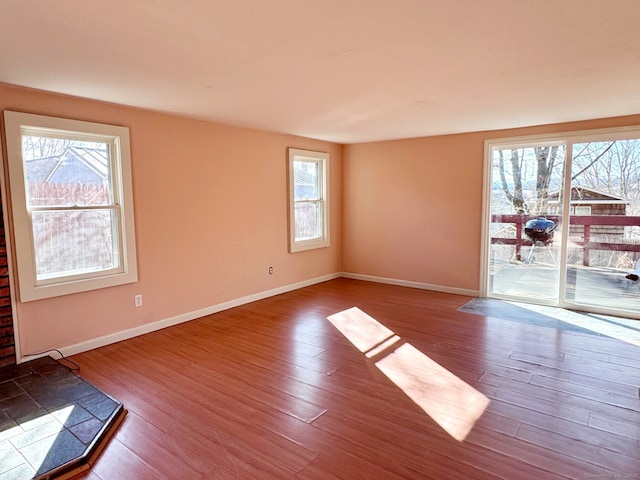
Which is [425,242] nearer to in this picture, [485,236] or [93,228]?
[485,236]

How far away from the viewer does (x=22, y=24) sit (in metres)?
1.95

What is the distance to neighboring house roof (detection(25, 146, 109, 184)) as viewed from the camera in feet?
10.8

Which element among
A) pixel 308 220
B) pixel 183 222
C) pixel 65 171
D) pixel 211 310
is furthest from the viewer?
pixel 308 220

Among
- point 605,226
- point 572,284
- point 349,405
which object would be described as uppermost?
point 605,226

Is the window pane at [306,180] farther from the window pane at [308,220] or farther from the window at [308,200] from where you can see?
the window pane at [308,220]

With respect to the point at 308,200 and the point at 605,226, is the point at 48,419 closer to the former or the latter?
the point at 308,200

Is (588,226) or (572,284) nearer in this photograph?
(588,226)

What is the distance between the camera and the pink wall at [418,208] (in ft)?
17.6

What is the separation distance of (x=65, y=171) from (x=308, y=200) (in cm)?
336

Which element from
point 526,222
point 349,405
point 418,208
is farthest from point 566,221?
point 349,405

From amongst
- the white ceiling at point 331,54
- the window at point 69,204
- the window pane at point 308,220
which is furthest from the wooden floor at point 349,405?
the white ceiling at point 331,54

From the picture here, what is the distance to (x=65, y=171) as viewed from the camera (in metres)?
3.45

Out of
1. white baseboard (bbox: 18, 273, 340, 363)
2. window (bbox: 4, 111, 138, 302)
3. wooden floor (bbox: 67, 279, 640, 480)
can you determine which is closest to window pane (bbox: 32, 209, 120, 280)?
window (bbox: 4, 111, 138, 302)

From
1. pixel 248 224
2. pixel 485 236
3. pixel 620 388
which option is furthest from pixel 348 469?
pixel 485 236
